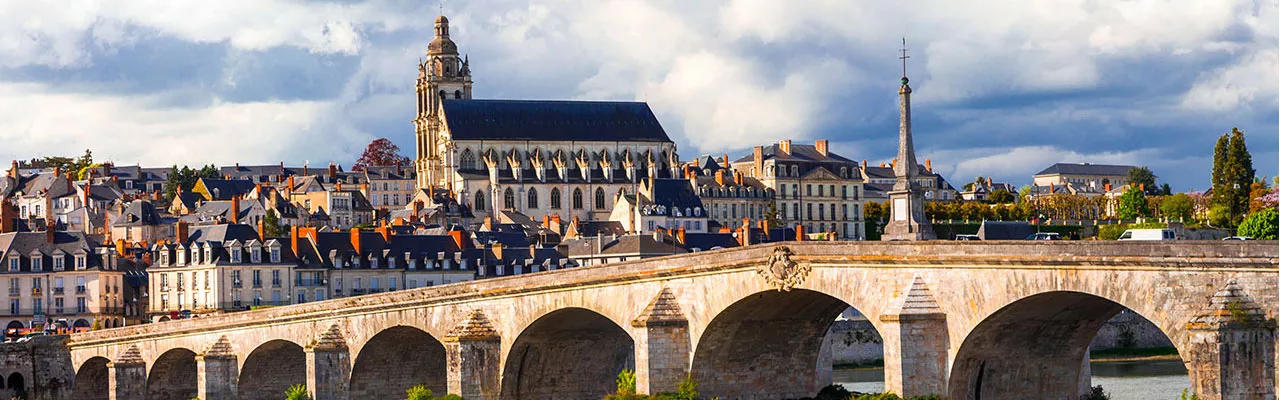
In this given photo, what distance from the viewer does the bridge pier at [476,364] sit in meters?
56.2

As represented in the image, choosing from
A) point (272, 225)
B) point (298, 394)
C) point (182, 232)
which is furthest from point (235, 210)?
point (298, 394)

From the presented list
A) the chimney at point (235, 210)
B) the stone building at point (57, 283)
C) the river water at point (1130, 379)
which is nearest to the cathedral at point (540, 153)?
the chimney at point (235, 210)

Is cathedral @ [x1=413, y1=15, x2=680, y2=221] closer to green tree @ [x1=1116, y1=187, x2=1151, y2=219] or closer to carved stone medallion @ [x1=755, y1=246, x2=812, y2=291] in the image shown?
green tree @ [x1=1116, y1=187, x2=1151, y2=219]

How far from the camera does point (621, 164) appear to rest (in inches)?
6821

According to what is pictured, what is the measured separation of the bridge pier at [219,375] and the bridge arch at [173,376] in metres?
4.89

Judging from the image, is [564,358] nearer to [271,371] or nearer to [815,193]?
[271,371]

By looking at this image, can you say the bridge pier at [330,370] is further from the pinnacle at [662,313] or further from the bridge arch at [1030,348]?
the bridge arch at [1030,348]

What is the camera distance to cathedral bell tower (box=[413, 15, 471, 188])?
580ft

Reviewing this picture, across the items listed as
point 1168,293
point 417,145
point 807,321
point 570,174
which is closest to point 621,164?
point 570,174

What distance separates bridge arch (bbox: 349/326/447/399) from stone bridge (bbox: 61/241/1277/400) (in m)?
0.07

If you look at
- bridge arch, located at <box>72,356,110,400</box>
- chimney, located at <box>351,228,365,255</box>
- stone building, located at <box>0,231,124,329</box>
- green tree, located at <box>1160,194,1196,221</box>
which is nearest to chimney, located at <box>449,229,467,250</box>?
chimney, located at <box>351,228,365,255</box>

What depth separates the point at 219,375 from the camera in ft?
229

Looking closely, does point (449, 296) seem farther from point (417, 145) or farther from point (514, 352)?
point (417, 145)

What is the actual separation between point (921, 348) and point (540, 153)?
132 m
